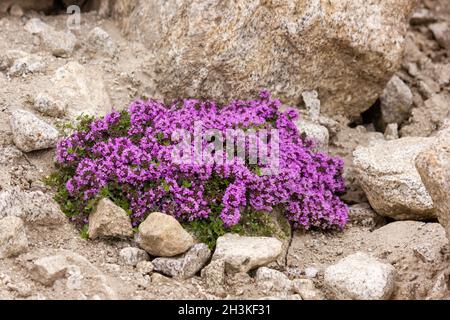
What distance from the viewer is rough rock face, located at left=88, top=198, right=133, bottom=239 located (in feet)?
25.9

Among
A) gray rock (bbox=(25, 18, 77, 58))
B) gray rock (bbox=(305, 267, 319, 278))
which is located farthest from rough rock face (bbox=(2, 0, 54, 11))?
gray rock (bbox=(305, 267, 319, 278))

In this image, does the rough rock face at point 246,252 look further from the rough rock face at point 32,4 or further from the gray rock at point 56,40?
the rough rock face at point 32,4

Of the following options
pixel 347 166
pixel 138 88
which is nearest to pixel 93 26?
pixel 138 88

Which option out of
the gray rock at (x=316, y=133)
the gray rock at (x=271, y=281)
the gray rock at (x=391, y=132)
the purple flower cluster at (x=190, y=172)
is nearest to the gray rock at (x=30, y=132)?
the purple flower cluster at (x=190, y=172)

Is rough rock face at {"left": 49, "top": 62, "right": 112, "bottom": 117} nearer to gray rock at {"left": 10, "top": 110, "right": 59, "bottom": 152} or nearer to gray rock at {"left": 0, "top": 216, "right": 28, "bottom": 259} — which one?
gray rock at {"left": 10, "top": 110, "right": 59, "bottom": 152}

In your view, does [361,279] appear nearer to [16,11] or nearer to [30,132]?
[30,132]

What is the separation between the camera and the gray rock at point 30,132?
28.1 ft

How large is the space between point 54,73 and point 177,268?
12.3 feet

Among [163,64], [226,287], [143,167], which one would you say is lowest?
[226,287]

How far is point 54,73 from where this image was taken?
9.78 m

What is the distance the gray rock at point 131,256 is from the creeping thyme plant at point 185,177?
1.31 ft

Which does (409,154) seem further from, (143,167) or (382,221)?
(143,167)

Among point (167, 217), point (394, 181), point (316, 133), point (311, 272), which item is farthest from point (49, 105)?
point (394, 181)

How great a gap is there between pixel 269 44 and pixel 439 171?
13.8 feet
